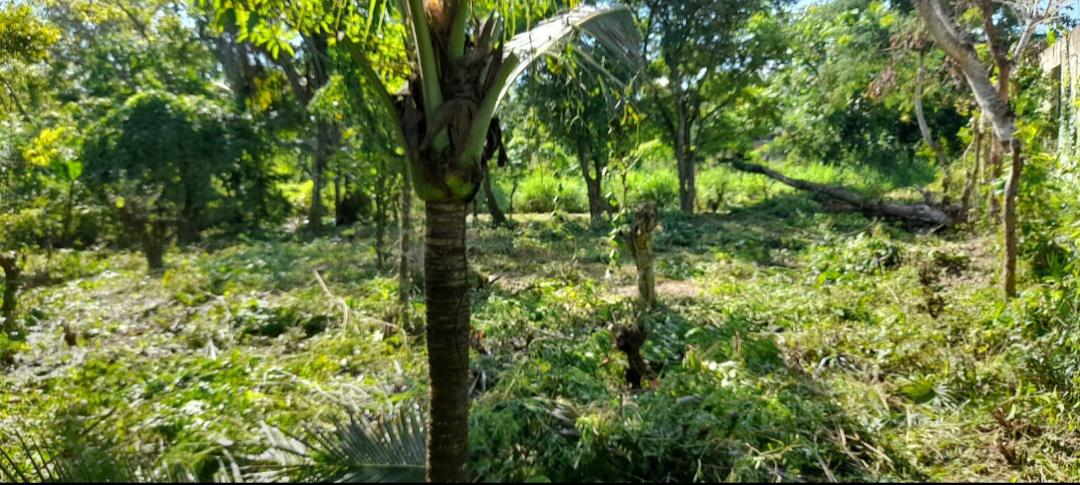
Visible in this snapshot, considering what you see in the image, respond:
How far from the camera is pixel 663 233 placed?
1227cm

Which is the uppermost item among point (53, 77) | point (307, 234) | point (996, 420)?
point (53, 77)

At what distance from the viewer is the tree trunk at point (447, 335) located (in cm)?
A: 216

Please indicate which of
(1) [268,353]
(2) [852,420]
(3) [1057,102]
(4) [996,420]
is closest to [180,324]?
(1) [268,353]

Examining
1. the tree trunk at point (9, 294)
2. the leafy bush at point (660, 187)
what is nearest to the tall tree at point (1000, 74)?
the tree trunk at point (9, 294)

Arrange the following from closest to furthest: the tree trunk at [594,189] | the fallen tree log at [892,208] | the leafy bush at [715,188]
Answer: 1. the fallen tree log at [892,208]
2. the tree trunk at [594,189]
3. the leafy bush at [715,188]

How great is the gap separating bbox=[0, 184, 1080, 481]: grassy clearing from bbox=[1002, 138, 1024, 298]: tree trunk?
0.26 metres

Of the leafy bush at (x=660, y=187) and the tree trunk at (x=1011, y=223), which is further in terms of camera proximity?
the leafy bush at (x=660, y=187)

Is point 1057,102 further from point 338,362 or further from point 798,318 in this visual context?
point 338,362

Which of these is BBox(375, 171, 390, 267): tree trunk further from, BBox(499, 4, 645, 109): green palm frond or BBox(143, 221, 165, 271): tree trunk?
BBox(499, 4, 645, 109): green palm frond

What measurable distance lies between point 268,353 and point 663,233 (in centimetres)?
866

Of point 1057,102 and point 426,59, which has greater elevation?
point 1057,102

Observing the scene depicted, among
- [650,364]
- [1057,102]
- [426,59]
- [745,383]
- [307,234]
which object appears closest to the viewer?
[426,59]

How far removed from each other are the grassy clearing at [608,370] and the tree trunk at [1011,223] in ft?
0.85

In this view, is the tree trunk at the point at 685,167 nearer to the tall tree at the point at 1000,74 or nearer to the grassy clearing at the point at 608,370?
the grassy clearing at the point at 608,370
